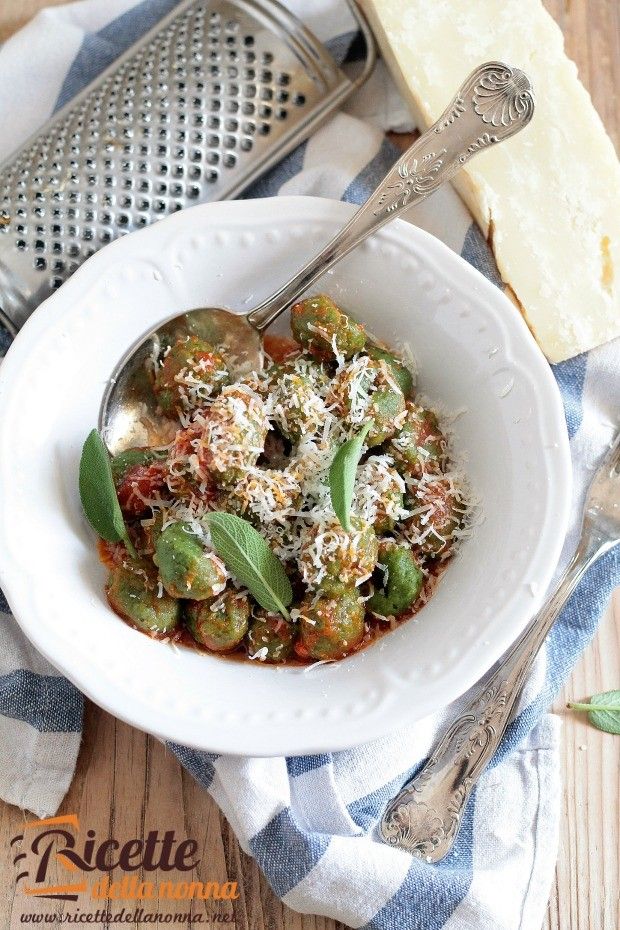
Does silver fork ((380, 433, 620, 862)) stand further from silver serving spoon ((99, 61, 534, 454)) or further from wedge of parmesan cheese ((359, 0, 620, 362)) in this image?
silver serving spoon ((99, 61, 534, 454))

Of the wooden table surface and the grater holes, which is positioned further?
the grater holes

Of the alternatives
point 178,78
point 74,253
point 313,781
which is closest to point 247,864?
point 313,781

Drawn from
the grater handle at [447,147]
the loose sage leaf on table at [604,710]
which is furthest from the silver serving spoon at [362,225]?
the loose sage leaf on table at [604,710]

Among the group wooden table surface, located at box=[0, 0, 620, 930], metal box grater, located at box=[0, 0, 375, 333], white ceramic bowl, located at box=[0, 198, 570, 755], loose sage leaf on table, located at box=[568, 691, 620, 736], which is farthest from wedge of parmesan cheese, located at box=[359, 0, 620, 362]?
wooden table surface, located at box=[0, 0, 620, 930]

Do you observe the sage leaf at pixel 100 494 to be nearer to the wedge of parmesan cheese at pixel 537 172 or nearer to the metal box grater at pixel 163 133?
the metal box grater at pixel 163 133

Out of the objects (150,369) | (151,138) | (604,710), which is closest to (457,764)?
(604,710)

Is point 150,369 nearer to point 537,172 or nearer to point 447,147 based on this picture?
point 447,147

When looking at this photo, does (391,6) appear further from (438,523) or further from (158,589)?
(158,589)
